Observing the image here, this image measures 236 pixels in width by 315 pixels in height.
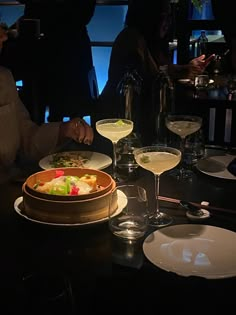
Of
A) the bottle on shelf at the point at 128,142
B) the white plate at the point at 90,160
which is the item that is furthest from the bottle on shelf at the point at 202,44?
the white plate at the point at 90,160

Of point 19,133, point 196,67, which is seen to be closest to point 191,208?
point 19,133

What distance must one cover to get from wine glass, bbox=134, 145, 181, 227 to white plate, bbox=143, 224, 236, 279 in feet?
0.26

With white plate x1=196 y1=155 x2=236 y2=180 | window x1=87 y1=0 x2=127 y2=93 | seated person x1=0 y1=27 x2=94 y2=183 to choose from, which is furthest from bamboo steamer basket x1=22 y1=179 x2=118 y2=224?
window x1=87 y1=0 x2=127 y2=93

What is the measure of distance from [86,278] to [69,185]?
0.34 metres

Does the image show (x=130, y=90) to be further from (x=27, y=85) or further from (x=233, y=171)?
(x=27, y=85)

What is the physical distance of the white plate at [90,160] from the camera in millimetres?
1820

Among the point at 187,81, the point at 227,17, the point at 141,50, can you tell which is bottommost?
the point at 187,81

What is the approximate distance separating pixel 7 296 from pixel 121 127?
859 mm

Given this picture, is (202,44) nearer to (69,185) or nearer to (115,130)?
(115,130)

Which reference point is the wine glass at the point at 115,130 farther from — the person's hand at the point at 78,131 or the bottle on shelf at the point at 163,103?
the bottle on shelf at the point at 163,103

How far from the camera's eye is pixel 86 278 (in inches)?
44.1

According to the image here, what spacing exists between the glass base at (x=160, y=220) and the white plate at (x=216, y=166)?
0.39 metres

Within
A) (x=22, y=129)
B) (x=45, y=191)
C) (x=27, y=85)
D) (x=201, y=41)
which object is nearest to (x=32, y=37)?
(x=27, y=85)

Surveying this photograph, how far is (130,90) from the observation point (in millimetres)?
2330
